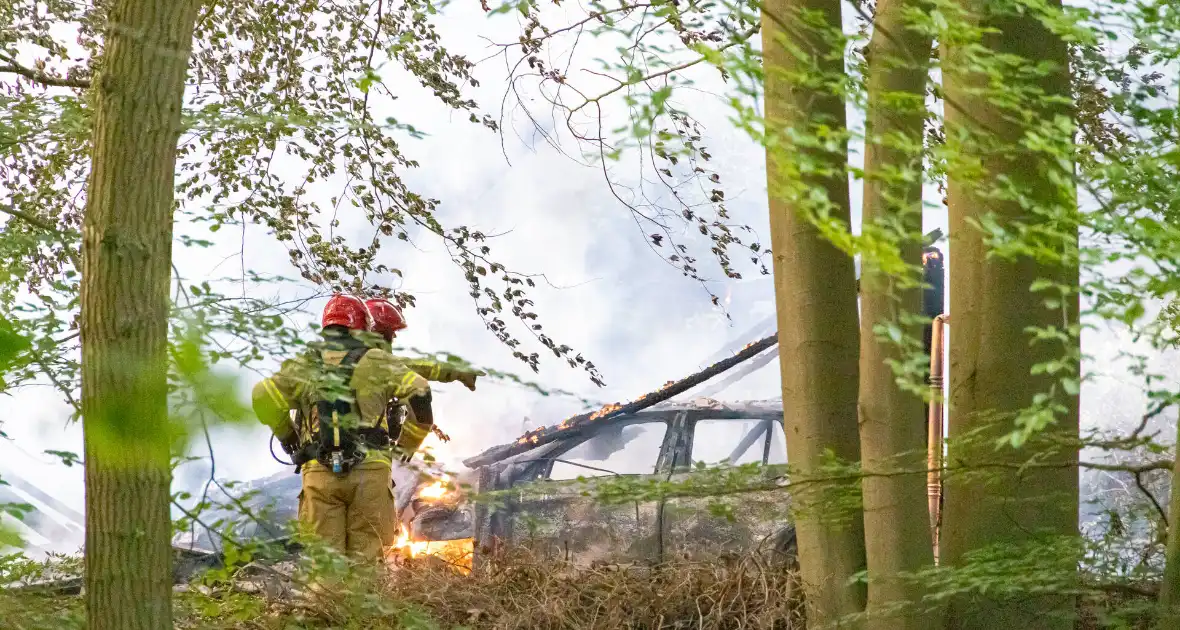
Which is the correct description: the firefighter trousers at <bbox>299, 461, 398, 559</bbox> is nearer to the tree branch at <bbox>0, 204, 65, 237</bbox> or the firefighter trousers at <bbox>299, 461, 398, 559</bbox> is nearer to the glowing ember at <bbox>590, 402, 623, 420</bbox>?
the glowing ember at <bbox>590, 402, 623, 420</bbox>

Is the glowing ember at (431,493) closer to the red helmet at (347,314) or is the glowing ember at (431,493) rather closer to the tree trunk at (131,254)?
the red helmet at (347,314)

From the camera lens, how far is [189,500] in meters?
3.09

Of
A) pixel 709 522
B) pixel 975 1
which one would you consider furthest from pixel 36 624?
pixel 709 522

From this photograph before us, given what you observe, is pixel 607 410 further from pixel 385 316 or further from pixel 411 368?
pixel 411 368

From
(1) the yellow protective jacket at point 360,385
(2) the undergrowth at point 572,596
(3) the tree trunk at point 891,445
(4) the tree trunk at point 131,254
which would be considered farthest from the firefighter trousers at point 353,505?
(4) the tree trunk at point 131,254

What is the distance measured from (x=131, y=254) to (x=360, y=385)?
2.19ft

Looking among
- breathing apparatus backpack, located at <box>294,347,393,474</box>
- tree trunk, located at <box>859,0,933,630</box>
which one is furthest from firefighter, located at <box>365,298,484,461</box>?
tree trunk, located at <box>859,0,933,630</box>

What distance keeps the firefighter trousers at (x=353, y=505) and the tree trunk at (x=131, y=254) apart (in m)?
2.88

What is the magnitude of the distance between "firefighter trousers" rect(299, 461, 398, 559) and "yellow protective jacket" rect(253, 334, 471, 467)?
131 millimetres

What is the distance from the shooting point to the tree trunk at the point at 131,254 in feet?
8.92

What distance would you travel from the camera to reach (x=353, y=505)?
5.80 meters

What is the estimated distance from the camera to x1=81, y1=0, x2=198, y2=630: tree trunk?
8.92 feet

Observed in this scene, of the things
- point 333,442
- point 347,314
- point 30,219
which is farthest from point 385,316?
point 30,219

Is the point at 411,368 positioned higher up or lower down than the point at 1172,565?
higher up
